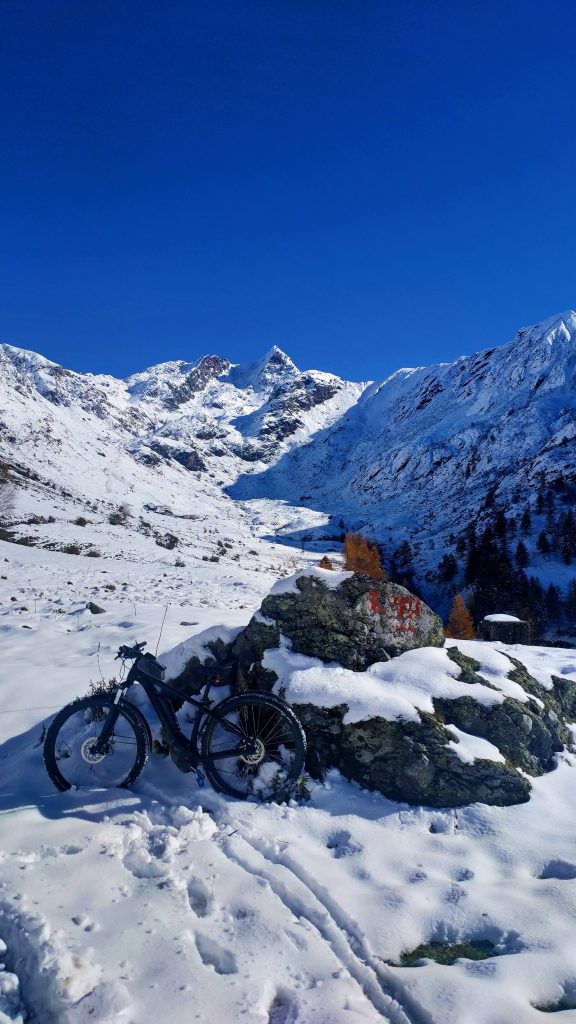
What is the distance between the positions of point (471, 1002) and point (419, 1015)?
1.30 feet

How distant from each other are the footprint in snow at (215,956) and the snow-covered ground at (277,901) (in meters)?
0.01

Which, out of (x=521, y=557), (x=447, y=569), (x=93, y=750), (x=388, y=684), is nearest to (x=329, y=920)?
(x=388, y=684)

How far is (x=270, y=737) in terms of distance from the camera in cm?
687

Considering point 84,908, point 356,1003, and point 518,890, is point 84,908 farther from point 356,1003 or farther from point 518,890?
point 518,890

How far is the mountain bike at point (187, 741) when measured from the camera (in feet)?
21.6

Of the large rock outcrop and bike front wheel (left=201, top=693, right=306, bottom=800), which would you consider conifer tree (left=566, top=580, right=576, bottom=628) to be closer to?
the large rock outcrop

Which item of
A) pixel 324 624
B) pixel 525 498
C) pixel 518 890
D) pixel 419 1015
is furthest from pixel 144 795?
pixel 525 498

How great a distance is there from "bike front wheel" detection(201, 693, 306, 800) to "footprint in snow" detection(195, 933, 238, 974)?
2.32 meters

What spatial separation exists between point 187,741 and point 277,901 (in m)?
2.51

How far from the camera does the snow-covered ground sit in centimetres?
366

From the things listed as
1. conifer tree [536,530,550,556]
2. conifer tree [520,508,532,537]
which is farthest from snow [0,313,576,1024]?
conifer tree [520,508,532,537]

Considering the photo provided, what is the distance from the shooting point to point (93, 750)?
22.2ft

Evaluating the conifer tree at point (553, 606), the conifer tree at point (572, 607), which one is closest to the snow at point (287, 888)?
the conifer tree at point (572, 607)

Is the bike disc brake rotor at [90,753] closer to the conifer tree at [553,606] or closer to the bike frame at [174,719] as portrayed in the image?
the bike frame at [174,719]
